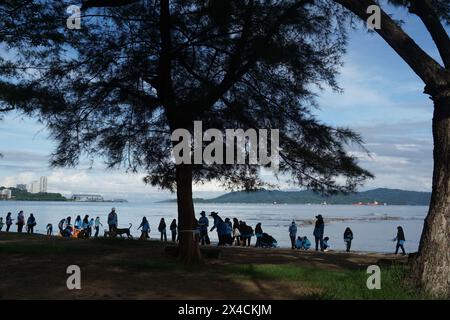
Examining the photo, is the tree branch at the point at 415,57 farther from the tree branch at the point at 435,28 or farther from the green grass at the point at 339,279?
the green grass at the point at 339,279

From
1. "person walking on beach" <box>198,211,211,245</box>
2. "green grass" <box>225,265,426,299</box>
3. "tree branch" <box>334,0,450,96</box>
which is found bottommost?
"green grass" <box>225,265,426,299</box>

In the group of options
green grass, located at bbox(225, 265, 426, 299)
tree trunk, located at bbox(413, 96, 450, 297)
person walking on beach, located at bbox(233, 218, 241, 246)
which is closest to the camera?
green grass, located at bbox(225, 265, 426, 299)

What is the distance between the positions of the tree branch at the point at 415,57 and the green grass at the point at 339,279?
3449 mm

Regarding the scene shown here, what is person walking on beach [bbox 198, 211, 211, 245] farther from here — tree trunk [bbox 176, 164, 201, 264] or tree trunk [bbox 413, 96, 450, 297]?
tree trunk [bbox 413, 96, 450, 297]

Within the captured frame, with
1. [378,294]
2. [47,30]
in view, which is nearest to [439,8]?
[378,294]

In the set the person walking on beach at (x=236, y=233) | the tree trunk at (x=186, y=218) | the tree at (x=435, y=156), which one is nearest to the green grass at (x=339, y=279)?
the tree at (x=435, y=156)

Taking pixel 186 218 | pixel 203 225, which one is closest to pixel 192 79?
pixel 186 218

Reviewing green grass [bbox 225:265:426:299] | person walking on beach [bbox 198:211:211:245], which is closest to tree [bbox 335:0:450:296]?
green grass [bbox 225:265:426:299]

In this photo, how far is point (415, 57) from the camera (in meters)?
8.83

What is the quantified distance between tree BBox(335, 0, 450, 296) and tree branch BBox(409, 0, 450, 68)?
0.02 meters

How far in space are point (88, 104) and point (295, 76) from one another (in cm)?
500

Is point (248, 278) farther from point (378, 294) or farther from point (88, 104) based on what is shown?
point (88, 104)

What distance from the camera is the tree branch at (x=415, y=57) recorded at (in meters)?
8.69

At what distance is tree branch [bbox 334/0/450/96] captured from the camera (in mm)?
8688
